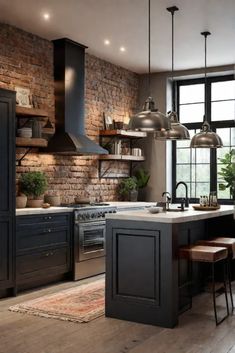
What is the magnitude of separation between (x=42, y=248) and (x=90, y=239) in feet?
3.08

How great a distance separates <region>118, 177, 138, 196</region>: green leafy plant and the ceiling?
2126 millimetres

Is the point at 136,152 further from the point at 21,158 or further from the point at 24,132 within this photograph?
the point at 24,132

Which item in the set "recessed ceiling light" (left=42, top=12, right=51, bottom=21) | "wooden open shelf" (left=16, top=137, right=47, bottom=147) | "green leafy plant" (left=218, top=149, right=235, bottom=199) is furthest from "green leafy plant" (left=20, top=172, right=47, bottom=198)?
"green leafy plant" (left=218, top=149, right=235, bottom=199)

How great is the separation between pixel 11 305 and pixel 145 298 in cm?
153

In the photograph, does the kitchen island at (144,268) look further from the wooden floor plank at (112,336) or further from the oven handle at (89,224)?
the oven handle at (89,224)

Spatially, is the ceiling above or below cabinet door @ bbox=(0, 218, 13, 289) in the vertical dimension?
above

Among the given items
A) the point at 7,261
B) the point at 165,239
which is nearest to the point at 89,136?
the point at 7,261

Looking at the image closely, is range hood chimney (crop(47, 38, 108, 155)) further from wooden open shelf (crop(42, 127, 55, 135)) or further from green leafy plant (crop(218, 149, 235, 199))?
green leafy plant (crop(218, 149, 235, 199))

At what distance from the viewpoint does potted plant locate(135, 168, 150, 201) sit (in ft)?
28.7

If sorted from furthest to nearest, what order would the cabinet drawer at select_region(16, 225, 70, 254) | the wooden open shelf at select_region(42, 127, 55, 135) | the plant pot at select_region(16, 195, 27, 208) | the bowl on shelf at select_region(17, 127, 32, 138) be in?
the wooden open shelf at select_region(42, 127, 55, 135) < the bowl on shelf at select_region(17, 127, 32, 138) < the plant pot at select_region(16, 195, 27, 208) < the cabinet drawer at select_region(16, 225, 70, 254)

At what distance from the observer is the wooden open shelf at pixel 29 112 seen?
602 centimetres

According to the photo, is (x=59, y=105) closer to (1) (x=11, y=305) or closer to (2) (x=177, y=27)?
(2) (x=177, y=27)

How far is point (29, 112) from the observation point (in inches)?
242

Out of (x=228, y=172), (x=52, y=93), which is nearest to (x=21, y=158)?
(x=52, y=93)
